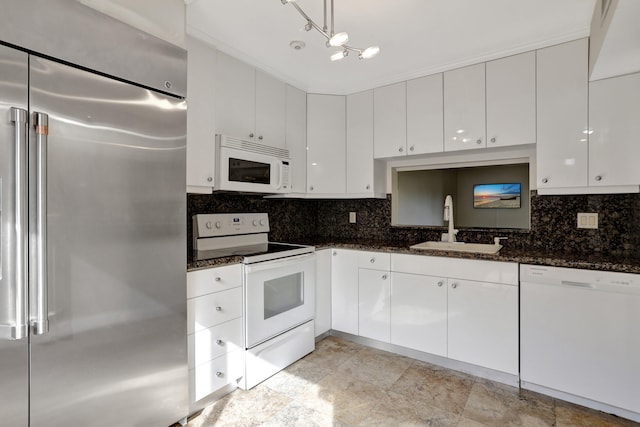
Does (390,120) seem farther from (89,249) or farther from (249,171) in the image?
(89,249)

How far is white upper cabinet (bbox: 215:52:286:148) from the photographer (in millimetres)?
2285

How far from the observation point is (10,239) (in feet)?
3.81

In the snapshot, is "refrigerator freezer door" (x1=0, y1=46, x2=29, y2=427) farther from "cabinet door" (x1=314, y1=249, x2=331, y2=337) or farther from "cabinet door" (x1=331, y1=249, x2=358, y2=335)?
"cabinet door" (x1=331, y1=249, x2=358, y2=335)

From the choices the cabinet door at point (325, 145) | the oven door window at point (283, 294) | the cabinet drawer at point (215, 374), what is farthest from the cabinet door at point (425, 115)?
the cabinet drawer at point (215, 374)

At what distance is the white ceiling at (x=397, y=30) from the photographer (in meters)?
1.84

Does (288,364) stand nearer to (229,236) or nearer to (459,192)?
(229,236)

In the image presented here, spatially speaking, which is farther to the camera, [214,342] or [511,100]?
[511,100]

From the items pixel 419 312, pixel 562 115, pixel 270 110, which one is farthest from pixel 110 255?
pixel 562 115

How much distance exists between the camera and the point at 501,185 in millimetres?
2686

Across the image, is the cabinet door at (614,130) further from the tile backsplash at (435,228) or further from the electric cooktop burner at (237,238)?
the electric cooktop burner at (237,238)

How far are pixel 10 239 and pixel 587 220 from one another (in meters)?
3.24

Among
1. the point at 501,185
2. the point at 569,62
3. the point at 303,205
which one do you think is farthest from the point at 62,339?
the point at 569,62

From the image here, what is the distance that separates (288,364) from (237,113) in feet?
6.29

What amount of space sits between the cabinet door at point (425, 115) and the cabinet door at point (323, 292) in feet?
3.87
